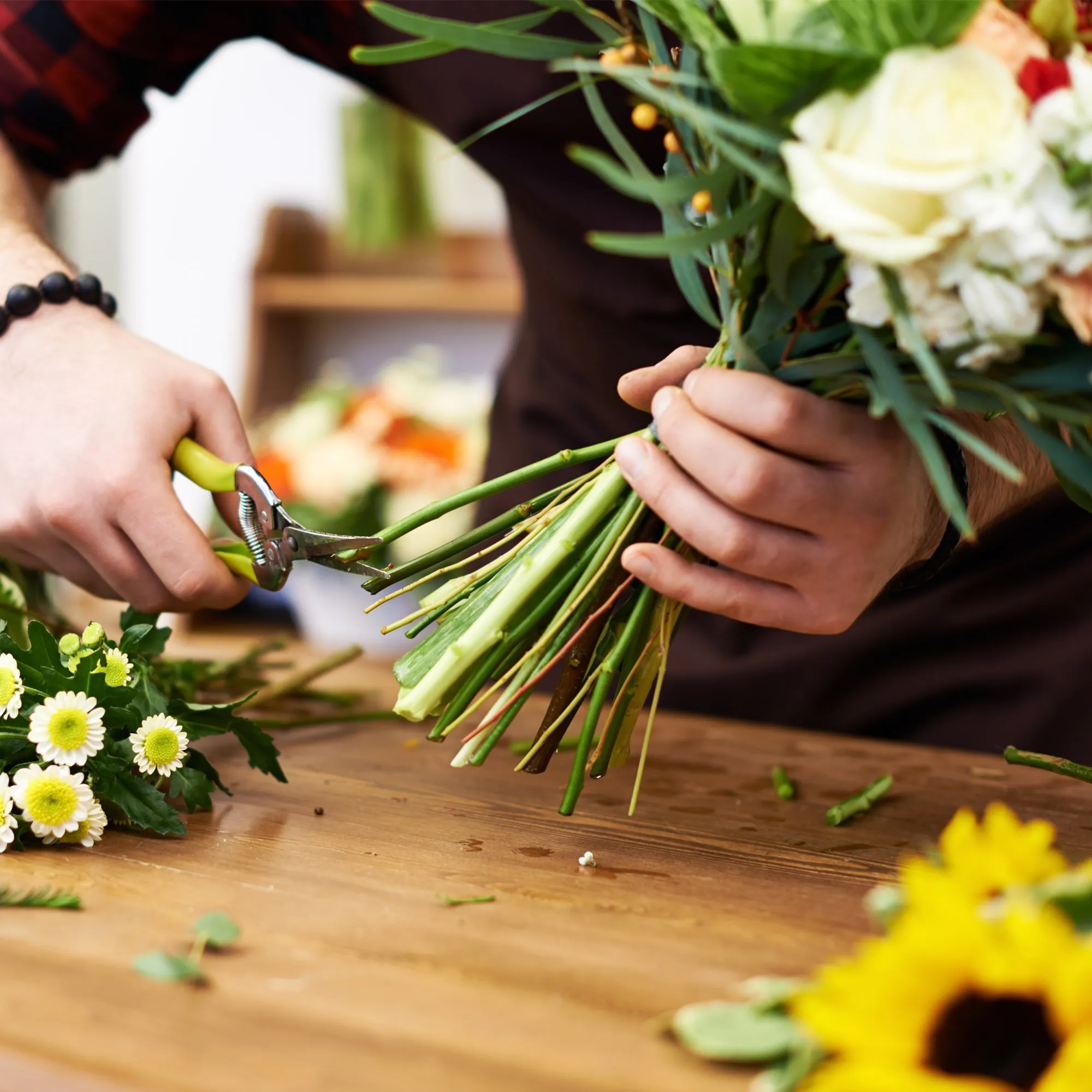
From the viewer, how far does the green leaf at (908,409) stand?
0.43 meters

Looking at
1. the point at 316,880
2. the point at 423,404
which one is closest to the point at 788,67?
the point at 316,880

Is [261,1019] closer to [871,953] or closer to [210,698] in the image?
[871,953]

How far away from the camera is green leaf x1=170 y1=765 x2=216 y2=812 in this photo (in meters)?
0.64

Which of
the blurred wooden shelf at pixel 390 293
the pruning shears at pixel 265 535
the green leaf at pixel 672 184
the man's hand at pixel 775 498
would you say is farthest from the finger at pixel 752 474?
the blurred wooden shelf at pixel 390 293

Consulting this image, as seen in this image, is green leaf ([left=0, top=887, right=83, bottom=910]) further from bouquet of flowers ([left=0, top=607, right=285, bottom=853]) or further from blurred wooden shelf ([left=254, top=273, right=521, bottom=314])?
blurred wooden shelf ([left=254, top=273, right=521, bottom=314])

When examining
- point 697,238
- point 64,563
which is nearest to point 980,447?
point 697,238

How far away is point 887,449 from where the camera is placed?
547mm

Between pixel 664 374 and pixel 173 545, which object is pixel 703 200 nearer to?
pixel 664 374

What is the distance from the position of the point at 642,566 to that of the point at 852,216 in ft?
0.71

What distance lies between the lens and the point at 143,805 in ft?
2.00

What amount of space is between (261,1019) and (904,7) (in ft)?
1.43

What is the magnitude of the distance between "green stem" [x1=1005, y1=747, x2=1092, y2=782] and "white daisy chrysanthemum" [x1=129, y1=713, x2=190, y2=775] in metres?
0.49

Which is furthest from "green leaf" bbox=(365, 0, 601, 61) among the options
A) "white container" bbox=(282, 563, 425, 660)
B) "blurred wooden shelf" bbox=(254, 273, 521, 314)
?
"blurred wooden shelf" bbox=(254, 273, 521, 314)

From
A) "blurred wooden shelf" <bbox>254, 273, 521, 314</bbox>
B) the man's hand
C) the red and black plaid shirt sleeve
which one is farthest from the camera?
"blurred wooden shelf" <bbox>254, 273, 521, 314</bbox>
